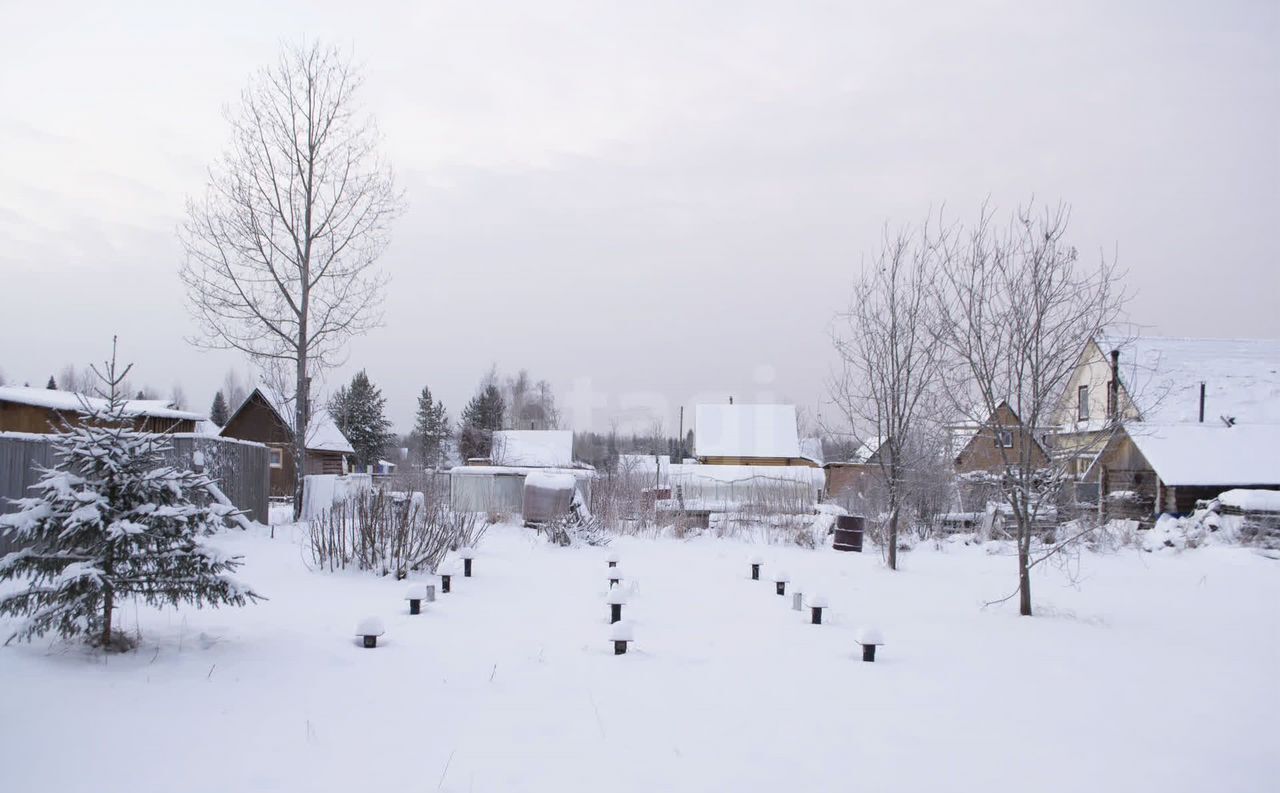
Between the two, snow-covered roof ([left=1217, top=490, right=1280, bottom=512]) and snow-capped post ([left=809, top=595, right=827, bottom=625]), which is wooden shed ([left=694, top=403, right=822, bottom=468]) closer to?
snow-covered roof ([left=1217, top=490, right=1280, bottom=512])

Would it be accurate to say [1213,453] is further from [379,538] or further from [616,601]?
[379,538]

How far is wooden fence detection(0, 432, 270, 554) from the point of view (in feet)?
30.5

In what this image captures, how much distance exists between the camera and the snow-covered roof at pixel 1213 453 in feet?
59.0

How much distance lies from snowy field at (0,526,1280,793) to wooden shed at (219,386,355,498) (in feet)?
77.6

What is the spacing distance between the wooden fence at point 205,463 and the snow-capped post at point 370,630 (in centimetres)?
535

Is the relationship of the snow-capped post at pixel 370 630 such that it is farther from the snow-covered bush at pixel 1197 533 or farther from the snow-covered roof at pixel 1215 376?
the snow-covered roof at pixel 1215 376

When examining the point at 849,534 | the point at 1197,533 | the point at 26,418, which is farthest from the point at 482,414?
the point at 1197,533

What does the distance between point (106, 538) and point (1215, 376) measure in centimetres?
2774

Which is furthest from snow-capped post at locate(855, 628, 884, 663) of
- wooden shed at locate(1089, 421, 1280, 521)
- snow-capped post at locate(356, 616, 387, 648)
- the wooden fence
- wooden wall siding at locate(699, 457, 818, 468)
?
wooden wall siding at locate(699, 457, 818, 468)

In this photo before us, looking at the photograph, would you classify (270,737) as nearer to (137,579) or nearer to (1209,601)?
(137,579)

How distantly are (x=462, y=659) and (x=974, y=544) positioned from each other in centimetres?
1322

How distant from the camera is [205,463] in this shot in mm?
13484

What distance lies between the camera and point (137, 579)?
15.4ft

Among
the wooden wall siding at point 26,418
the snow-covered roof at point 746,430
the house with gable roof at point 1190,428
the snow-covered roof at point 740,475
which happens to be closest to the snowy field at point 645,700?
the house with gable roof at point 1190,428
